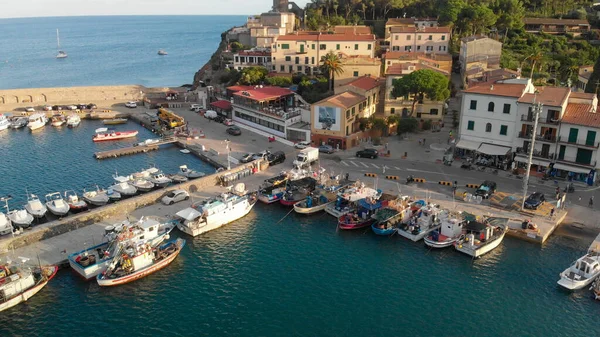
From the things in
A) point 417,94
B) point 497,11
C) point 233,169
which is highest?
point 497,11

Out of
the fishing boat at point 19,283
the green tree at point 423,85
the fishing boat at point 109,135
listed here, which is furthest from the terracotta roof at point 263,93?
the fishing boat at point 19,283

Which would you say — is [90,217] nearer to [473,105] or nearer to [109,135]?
[109,135]

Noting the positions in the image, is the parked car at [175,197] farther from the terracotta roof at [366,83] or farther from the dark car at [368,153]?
the terracotta roof at [366,83]

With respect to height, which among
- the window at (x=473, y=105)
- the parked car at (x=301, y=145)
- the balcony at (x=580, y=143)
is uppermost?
the window at (x=473, y=105)

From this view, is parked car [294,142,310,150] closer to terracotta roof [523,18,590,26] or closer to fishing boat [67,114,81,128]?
fishing boat [67,114,81,128]

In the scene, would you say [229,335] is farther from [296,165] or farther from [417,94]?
[417,94]

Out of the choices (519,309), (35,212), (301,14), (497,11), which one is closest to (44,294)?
(35,212)
